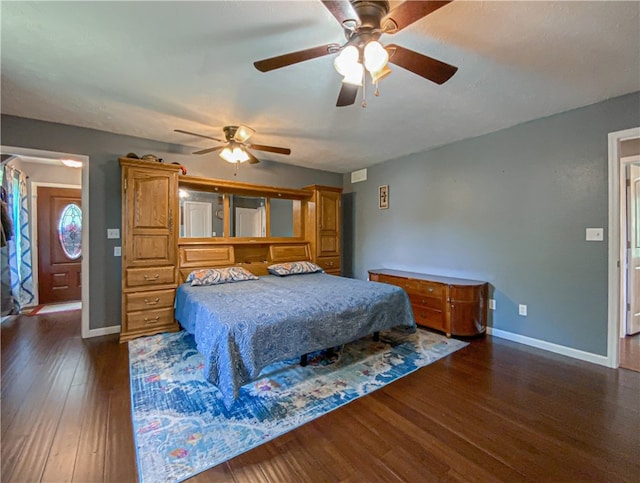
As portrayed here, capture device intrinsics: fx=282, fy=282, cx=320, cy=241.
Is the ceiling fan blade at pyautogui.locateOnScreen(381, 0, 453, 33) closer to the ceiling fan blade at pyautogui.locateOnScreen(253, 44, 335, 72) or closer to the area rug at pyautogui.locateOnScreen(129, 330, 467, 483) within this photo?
the ceiling fan blade at pyautogui.locateOnScreen(253, 44, 335, 72)

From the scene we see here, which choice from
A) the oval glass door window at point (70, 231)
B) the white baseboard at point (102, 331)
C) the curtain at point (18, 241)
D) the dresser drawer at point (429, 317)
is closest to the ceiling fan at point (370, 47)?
the dresser drawer at point (429, 317)

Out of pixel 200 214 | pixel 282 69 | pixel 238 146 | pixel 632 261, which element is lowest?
pixel 632 261

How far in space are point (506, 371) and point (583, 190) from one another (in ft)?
6.59

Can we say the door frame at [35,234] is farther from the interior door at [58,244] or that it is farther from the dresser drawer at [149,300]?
the dresser drawer at [149,300]

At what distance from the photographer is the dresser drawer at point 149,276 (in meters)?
3.34

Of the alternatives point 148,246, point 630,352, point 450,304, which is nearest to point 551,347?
point 630,352

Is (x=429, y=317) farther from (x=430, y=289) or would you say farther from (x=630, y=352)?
(x=630, y=352)

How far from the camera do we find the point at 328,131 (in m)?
3.53

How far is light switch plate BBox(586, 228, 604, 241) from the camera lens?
2.78 metres

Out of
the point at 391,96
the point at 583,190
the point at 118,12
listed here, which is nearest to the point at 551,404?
the point at 583,190

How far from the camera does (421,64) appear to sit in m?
1.66

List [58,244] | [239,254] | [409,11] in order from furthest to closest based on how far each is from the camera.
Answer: [58,244]
[239,254]
[409,11]

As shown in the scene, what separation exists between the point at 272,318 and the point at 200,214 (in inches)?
101

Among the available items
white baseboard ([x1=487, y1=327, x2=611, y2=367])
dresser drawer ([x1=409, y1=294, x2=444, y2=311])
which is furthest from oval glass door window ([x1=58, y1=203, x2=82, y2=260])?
white baseboard ([x1=487, y1=327, x2=611, y2=367])
